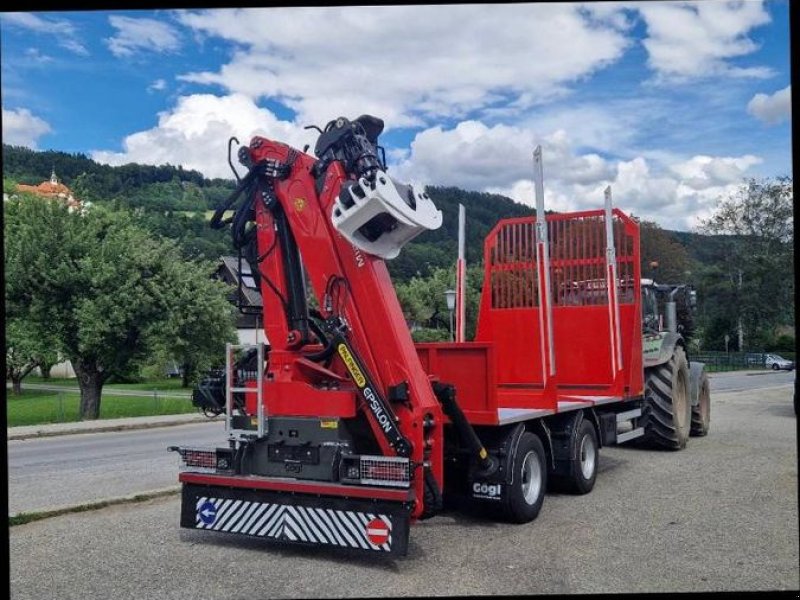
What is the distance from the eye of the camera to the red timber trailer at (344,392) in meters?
6.33

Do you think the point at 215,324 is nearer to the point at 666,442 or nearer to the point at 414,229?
the point at 666,442

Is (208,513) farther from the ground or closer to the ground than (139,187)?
Answer: closer to the ground

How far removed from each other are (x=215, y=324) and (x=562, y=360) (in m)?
16.8

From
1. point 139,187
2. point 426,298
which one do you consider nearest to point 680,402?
point 139,187

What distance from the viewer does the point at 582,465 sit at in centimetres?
914

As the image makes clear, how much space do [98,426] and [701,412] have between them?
46.9 ft

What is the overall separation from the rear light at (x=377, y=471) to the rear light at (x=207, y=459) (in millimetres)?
1126

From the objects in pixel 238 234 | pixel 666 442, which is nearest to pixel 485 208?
pixel 666 442

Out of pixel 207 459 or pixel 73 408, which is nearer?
pixel 207 459

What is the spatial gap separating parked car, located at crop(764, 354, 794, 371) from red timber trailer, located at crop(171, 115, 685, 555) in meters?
56.0

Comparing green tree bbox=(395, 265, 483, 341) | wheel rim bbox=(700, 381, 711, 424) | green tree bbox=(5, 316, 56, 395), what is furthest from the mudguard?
green tree bbox=(395, 265, 483, 341)

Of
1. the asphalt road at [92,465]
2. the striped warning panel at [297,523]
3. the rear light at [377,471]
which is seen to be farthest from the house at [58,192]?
the rear light at [377,471]

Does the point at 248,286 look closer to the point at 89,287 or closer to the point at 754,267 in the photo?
the point at 89,287

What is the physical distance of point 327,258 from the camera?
691cm
